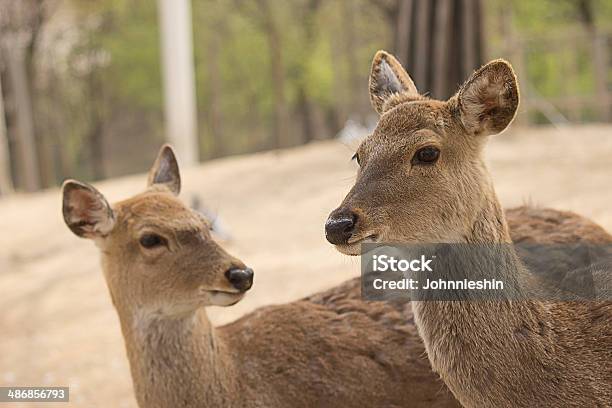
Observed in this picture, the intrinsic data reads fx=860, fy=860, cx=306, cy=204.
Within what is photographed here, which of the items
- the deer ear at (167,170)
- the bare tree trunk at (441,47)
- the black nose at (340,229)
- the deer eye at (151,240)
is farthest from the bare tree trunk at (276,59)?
the black nose at (340,229)

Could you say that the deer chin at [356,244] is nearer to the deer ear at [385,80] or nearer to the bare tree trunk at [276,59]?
the deer ear at [385,80]

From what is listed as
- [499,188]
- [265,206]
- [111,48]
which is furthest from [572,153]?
[111,48]

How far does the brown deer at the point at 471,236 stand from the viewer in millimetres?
2887

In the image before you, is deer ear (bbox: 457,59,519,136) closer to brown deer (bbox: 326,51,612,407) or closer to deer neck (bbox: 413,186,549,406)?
brown deer (bbox: 326,51,612,407)

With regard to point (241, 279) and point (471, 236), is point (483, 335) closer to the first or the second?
point (471, 236)

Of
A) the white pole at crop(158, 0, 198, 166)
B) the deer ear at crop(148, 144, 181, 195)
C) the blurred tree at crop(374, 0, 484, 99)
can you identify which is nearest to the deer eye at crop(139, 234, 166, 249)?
the deer ear at crop(148, 144, 181, 195)

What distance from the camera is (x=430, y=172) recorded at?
297cm

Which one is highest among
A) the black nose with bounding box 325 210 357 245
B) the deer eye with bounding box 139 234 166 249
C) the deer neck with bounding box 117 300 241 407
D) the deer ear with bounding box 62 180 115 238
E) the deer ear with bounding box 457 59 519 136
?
the deer ear with bounding box 457 59 519 136

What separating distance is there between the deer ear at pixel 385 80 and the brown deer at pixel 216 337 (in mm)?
913

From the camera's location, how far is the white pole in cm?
1488

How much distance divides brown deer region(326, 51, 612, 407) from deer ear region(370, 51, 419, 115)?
0.40 metres

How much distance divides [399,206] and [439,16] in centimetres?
821

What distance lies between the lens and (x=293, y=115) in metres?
31.1

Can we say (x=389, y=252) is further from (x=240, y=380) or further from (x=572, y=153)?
(x=572, y=153)
